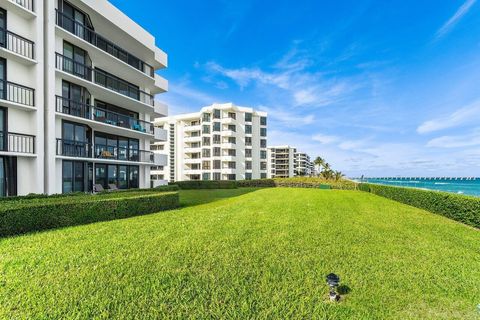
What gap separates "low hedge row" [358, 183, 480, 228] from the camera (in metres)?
11.6

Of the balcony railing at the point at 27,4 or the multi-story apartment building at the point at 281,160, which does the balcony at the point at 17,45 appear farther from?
the multi-story apartment building at the point at 281,160

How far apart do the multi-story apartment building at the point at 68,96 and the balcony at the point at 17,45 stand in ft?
0.15

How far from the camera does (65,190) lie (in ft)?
48.1

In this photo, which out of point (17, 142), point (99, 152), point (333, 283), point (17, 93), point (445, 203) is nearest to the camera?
point (333, 283)

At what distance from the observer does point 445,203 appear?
1393 centimetres

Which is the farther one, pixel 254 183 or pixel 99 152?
pixel 254 183

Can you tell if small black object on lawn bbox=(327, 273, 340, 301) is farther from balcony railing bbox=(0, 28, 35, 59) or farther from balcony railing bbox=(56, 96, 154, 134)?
balcony railing bbox=(0, 28, 35, 59)

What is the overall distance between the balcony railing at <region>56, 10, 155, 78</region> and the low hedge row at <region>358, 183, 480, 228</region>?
85.9ft

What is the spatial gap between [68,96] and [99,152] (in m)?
4.73

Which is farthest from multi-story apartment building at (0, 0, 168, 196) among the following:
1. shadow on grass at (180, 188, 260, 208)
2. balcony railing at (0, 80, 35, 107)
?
shadow on grass at (180, 188, 260, 208)

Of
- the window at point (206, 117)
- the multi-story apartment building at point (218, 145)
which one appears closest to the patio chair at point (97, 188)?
the multi-story apartment building at point (218, 145)

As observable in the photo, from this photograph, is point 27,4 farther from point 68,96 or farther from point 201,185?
point 201,185

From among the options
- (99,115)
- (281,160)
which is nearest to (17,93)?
(99,115)

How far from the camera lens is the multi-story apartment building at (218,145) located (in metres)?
48.6
